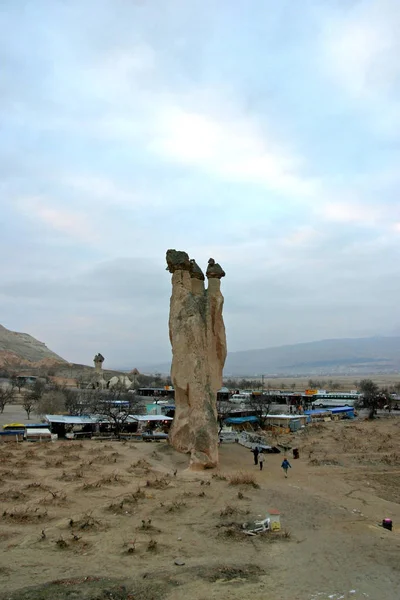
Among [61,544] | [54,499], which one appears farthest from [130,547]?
[54,499]

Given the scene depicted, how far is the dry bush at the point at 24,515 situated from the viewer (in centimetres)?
1315

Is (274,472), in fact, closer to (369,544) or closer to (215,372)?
(215,372)

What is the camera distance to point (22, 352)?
146 meters

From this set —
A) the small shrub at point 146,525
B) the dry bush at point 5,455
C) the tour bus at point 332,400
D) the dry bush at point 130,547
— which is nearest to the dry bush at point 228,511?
the small shrub at point 146,525

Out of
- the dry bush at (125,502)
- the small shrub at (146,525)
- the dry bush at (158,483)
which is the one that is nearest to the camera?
the small shrub at (146,525)

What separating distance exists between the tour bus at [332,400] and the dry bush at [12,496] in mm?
52249

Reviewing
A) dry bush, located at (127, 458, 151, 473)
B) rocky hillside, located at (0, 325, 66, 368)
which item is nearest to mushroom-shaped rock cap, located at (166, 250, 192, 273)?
dry bush, located at (127, 458, 151, 473)

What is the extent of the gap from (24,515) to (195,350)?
540 inches

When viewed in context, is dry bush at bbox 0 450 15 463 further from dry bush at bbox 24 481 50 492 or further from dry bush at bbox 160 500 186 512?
dry bush at bbox 160 500 186 512

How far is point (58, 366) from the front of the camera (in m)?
122

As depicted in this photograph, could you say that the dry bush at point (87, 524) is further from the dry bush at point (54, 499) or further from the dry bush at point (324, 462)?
the dry bush at point (324, 462)

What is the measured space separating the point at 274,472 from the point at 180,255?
13766 mm

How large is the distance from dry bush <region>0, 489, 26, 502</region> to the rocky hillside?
106388mm

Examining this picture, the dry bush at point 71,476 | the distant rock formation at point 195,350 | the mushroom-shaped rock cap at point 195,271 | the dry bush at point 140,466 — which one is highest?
the mushroom-shaped rock cap at point 195,271
